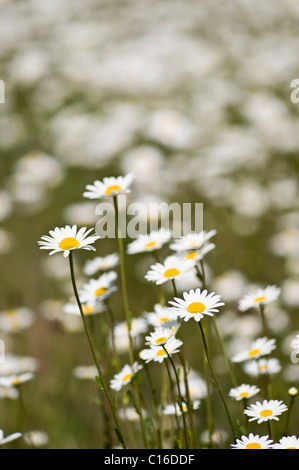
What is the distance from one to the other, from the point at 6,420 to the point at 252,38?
3.04 meters

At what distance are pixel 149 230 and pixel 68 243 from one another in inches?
48.1

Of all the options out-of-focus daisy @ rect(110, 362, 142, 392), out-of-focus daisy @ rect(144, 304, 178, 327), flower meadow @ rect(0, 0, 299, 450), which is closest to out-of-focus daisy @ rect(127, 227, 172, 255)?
flower meadow @ rect(0, 0, 299, 450)

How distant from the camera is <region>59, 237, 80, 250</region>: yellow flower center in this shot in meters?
0.83

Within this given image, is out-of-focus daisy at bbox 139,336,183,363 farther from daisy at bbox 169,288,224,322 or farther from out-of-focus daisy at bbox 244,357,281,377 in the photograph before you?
out-of-focus daisy at bbox 244,357,281,377

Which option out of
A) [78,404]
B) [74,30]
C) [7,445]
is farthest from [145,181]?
[74,30]

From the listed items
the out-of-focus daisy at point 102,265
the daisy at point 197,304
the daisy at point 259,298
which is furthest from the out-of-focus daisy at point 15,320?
the daisy at point 197,304

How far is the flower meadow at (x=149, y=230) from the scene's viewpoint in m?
Result: 1.01

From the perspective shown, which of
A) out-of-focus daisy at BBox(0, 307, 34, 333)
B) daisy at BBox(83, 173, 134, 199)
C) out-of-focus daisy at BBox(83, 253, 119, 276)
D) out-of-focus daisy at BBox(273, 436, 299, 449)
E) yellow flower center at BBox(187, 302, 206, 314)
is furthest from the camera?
out-of-focus daisy at BBox(0, 307, 34, 333)

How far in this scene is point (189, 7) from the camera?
181 inches

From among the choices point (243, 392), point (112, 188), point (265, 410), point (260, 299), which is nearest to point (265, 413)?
point (265, 410)

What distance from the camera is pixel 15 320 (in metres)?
1.91

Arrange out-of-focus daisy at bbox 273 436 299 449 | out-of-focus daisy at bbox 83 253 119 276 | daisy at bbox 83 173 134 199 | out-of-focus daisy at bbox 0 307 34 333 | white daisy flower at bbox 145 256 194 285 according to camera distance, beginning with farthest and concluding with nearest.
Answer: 1. out-of-focus daisy at bbox 0 307 34 333
2. out-of-focus daisy at bbox 83 253 119 276
3. daisy at bbox 83 173 134 199
4. white daisy flower at bbox 145 256 194 285
5. out-of-focus daisy at bbox 273 436 299 449
